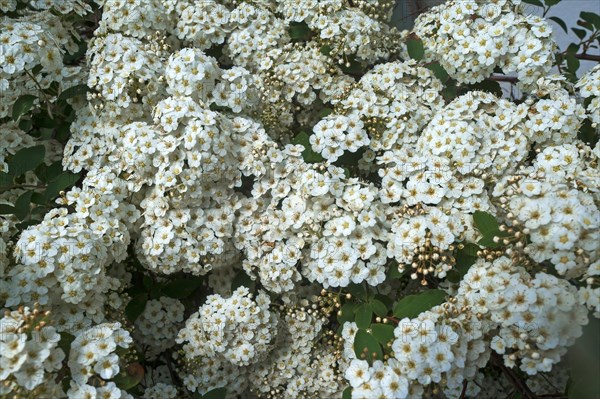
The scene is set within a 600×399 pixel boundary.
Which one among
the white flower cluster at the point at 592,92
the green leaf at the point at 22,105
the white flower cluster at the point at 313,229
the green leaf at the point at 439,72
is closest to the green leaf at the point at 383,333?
the white flower cluster at the point at 313,229

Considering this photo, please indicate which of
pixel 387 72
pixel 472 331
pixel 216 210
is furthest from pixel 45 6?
pixel 472 331

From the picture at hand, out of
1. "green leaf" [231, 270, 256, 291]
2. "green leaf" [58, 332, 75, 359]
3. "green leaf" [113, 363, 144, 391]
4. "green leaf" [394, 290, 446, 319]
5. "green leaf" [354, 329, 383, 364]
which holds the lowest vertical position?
"green leaf" [231, 270, 256, 291]

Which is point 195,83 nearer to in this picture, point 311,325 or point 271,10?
point 271,10

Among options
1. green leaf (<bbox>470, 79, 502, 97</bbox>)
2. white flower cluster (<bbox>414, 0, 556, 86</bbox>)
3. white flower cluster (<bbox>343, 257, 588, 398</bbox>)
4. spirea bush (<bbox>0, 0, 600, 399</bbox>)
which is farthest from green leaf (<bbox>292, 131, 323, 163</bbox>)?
green leaf (<bbox>470, 79, 502, 97</bbox>)

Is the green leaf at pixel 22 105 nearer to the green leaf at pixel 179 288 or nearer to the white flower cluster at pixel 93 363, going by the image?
the green leaf at pixel 179 288

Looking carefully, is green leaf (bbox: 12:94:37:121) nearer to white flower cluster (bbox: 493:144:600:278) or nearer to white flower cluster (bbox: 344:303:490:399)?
white flower cluster (bbox: 344:303:490:399)

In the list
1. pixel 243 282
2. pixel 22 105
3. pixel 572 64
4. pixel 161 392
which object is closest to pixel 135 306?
pixel 161 392
